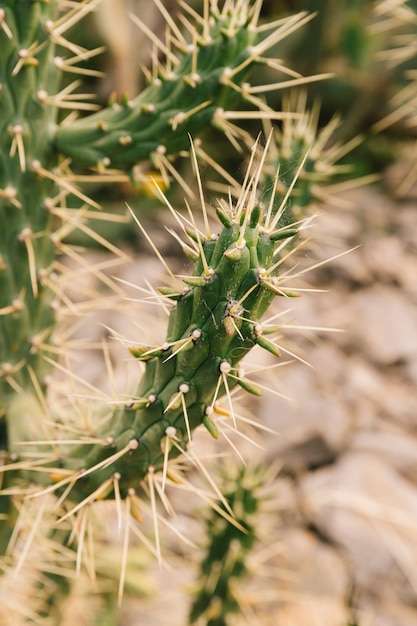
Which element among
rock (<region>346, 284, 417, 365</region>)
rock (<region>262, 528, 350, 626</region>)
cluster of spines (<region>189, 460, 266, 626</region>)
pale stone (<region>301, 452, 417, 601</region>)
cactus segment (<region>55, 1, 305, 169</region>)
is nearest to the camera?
cactus segment (<region>55, 1, 305, 169</region>)

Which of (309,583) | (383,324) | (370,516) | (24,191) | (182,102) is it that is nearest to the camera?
(182,102)

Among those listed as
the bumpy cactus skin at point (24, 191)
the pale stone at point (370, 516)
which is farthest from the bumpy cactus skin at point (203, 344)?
the pale stone at point (370, 516)

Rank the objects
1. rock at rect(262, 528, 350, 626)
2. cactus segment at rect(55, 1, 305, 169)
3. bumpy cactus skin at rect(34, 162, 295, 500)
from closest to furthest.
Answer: bumpy cactus skin at rect(34, 162, 295, 500) → cactus segment at rect(55, 1, 305, 169) → rock at rect(262, 528, 350, 626)

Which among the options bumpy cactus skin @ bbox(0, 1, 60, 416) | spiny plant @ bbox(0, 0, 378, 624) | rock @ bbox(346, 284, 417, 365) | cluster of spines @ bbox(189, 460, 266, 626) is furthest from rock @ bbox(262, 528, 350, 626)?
bumpy cactus skin @ bbox(0, 1, 60, 416)

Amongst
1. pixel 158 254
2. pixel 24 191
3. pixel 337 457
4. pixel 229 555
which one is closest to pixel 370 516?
pixel 337 457

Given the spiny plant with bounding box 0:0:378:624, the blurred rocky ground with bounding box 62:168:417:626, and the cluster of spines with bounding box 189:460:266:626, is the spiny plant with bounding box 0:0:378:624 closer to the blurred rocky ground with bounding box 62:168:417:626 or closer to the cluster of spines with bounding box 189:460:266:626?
the cluster of spines with bounding box 189:460:266:626

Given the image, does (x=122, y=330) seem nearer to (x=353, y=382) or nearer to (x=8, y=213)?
(x=353, y=382)

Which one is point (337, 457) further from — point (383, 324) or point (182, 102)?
point (182, 102)

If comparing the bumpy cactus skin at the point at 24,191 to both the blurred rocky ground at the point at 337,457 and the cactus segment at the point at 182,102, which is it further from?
the blurred rocky ground at the point at 337,457
